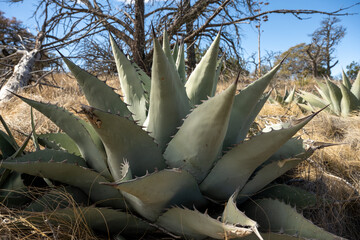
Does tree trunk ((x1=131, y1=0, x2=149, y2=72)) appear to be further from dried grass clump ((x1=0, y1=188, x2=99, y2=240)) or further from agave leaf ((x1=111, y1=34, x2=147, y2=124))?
dried grass clump ((x1=0, y1=188, x2=99, y2=240))

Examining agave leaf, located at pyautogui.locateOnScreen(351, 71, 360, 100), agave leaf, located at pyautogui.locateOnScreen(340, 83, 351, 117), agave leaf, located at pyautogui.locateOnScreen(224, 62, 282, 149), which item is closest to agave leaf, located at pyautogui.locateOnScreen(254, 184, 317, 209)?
agave leaf, located at pyautogui.locateOnScreen(224, 62, 282, 149)

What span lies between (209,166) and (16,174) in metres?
0.80

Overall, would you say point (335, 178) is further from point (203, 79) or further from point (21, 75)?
point (21, 75)

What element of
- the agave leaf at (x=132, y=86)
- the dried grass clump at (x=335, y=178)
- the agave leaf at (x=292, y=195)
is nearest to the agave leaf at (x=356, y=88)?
the dried grass clump at (x=335, y=178)

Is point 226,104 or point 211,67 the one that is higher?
point 211,67

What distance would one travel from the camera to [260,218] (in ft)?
3.18

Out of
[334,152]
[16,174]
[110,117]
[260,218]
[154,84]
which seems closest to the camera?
[110,117]

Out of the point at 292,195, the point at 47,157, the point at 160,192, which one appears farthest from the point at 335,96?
the point at 47,157

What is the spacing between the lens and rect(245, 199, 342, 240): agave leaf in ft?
2.64

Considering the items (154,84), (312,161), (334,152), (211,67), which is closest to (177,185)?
(154,84)

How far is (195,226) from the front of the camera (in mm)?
800

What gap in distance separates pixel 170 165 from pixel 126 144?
0.17 meters

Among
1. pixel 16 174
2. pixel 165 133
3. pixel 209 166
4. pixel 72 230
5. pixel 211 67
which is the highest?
pixel 211 67

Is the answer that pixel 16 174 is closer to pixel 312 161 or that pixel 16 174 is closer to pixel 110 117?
pixel 110 117
